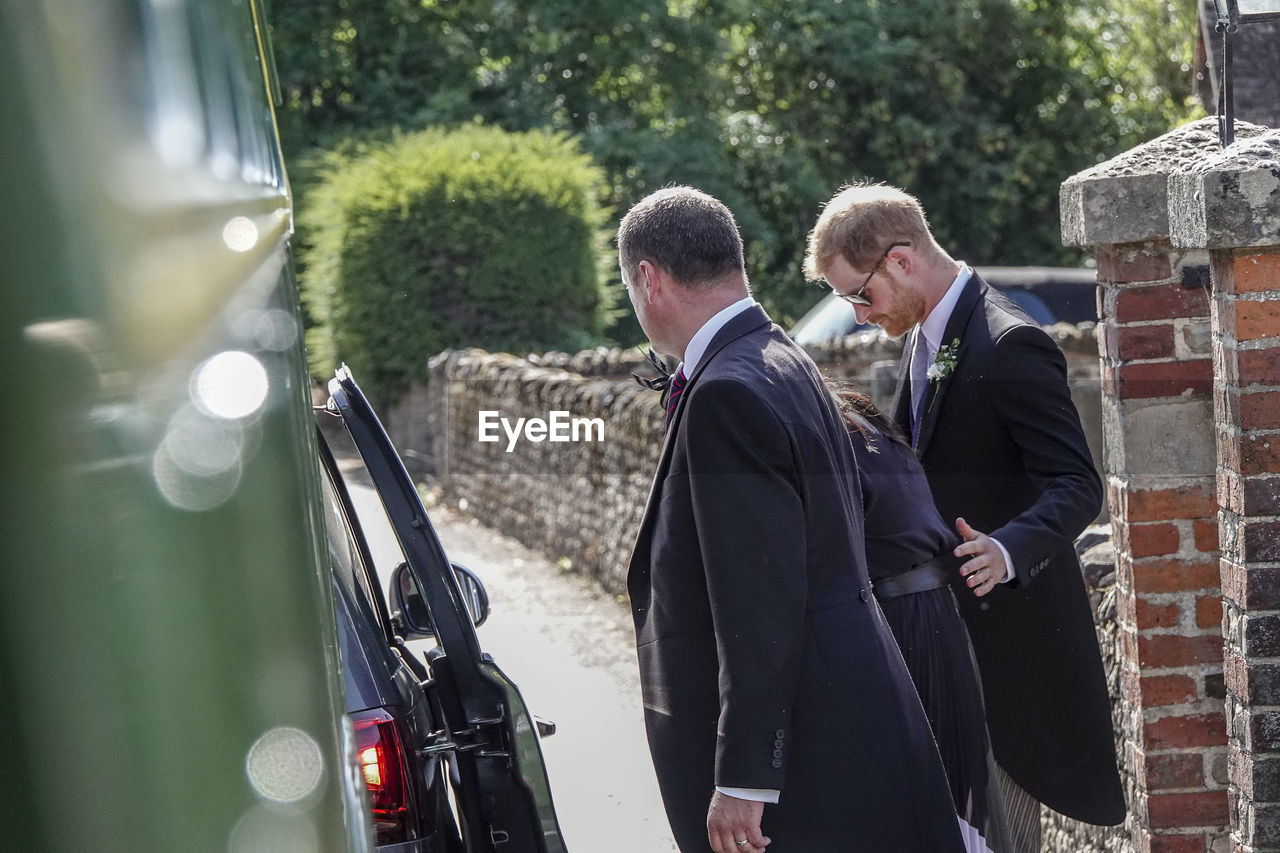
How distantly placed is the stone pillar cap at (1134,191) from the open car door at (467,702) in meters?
1.82

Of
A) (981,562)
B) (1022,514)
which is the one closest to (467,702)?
(981,562)

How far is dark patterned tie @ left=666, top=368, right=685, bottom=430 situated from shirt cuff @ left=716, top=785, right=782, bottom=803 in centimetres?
68

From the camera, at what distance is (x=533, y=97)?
2197 cm

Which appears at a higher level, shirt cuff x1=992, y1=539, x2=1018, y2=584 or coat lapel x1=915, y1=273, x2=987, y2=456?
coat lapel x1=915, y1=273, x2=987, y2=456

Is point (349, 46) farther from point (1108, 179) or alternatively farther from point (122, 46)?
point (122, 46)

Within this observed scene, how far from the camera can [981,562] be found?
118 inches

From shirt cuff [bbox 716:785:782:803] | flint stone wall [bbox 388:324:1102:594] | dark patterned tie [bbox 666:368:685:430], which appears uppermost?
dark patterned tie [bbox 666:368:685:430]

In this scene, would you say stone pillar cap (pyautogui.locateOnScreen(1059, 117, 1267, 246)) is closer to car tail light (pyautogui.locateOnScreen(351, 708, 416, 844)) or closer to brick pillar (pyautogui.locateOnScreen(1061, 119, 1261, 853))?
brick pillar (pyautogui.locateOnScreen(1061, 119, 1261, 853))

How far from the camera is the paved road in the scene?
18.0ft

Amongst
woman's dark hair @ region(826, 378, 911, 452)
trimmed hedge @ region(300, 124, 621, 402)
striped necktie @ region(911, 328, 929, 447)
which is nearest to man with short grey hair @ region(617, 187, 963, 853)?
woman's dark hair @ region(826, 378, 911, 452)

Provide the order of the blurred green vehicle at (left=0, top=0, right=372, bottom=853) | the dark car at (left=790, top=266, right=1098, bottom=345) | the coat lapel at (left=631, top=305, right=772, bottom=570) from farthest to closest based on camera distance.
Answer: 1. the dark car at (left=790, top=266, right=1098, bottom=345)
2. the coat lapel at (left=631, top=305, right=772, bottom=570)
3. the blurred green vehicle at (left=0, top=0, right=372, bottom=853)

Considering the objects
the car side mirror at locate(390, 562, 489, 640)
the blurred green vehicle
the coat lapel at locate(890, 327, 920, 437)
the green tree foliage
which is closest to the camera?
the blurred green vehicle

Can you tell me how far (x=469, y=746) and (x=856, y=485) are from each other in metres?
0.92

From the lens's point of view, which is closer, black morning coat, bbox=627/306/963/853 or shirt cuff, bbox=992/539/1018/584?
black morning coat, bbox=627/306/963/853
